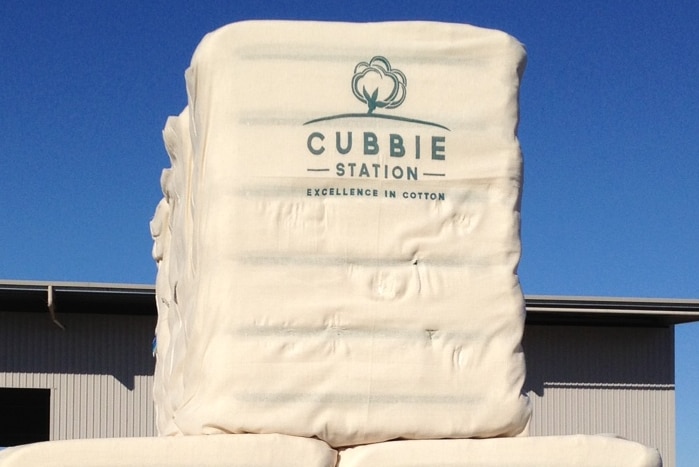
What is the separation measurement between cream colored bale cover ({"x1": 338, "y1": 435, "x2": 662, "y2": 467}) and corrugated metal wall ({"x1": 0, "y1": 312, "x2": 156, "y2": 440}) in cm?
1025

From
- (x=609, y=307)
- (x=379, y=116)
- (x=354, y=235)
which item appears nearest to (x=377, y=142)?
(x=379, y=116)

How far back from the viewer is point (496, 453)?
3.11m

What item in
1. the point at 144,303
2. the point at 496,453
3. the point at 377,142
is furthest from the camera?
the point at 144,303

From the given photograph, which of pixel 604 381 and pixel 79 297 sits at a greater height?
pixel 79 297

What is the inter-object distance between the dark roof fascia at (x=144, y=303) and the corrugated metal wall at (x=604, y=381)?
1.35 ft

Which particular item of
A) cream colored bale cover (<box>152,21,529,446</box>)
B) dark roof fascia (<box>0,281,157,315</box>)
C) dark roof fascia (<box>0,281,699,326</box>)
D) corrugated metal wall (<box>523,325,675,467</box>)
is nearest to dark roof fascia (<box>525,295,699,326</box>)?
dark roof fascia (<box>0,281,699,326</box>)

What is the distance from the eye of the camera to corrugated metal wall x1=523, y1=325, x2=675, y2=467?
545 inches

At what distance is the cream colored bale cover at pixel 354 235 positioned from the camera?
312 cm

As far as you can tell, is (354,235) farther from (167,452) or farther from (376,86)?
(167,452)

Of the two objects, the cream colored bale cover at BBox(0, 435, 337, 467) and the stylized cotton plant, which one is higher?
the stylized cotton plant

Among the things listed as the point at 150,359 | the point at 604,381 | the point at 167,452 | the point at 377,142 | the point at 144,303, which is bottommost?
the point at 167,452

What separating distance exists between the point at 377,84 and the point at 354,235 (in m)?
0.45

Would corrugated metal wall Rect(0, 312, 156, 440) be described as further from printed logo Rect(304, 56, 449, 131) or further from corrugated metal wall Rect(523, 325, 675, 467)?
printed logo Rect(304, 56, 449, 131)

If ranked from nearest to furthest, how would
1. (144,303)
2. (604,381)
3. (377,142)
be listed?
(377,142)
(144,303)
(604,381)
